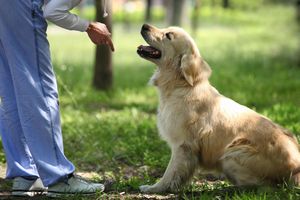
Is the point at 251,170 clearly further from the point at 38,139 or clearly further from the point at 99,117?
the point at 99,117

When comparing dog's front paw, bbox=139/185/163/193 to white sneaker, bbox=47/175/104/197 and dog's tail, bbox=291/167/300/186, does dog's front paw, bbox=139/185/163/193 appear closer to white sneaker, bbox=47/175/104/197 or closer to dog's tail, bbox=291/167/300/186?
white sneaker, bbox=47/175/104/197

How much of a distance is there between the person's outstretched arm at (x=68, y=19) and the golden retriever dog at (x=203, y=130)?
0.68m

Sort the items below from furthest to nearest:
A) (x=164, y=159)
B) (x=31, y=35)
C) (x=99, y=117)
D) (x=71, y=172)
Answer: (x=99, y=117)
(x=164, y=159)
(x=71, y=172)
(x=31, y=35)

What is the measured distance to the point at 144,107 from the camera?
355 inches

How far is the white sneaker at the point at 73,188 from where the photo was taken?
4488 millimetres

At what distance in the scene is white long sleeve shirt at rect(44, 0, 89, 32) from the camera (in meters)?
4.18

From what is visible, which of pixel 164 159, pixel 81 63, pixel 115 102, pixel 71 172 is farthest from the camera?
pixel 81 63

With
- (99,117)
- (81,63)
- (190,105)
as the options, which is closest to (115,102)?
(99,117)

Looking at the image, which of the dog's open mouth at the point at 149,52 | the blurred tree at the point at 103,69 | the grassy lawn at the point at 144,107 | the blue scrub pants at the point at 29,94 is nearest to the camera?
the blue scrub pants at the point at 29,94

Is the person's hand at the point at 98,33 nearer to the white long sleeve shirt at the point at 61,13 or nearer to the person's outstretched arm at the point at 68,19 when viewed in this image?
the person's outstretched arm at the point at 68,19

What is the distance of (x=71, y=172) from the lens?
4.58m

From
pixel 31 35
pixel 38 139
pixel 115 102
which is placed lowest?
pixel 115 102

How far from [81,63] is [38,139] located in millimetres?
11507

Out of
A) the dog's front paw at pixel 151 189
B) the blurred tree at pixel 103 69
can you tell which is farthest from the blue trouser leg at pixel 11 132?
the blurred tree at pixel 103 69
